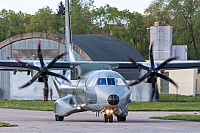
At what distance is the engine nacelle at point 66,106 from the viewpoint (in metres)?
29.5

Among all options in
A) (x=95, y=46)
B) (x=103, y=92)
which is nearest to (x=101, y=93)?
(x=103, y=92)

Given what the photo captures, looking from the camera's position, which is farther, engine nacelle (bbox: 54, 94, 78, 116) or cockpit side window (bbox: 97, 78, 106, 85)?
engine nacelle (bbox: 54, 94, 78, 116)

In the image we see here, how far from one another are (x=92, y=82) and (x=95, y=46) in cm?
3170

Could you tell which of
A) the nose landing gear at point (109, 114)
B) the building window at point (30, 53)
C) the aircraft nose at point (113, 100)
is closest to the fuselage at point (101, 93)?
the aircraft nose at point (113, 100)

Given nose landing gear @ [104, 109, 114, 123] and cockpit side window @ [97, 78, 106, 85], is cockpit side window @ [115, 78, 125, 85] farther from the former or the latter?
nose landing gear @ [104, 109, 114, 123]

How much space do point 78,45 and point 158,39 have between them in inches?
584

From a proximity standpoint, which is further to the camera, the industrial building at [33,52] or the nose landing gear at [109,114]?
the industrial building at [33,52]

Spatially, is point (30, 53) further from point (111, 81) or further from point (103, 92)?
point (103, 92)

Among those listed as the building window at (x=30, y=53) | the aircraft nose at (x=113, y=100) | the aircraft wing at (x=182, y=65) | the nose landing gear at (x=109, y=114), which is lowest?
the nose landing gear at (x=109, y=114)

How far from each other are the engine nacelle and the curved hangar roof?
24683 millimetres

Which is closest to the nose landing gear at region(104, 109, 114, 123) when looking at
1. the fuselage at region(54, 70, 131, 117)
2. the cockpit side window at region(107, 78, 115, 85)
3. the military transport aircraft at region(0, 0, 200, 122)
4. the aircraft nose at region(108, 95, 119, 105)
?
the military transport aircraft at region(0, 0, 200, 122)

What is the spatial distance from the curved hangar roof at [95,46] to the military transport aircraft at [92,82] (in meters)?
22.4

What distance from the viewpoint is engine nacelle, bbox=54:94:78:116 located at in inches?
1163

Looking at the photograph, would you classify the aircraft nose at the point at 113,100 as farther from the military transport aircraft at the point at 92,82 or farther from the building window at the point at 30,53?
the building window at the point at 30,53
